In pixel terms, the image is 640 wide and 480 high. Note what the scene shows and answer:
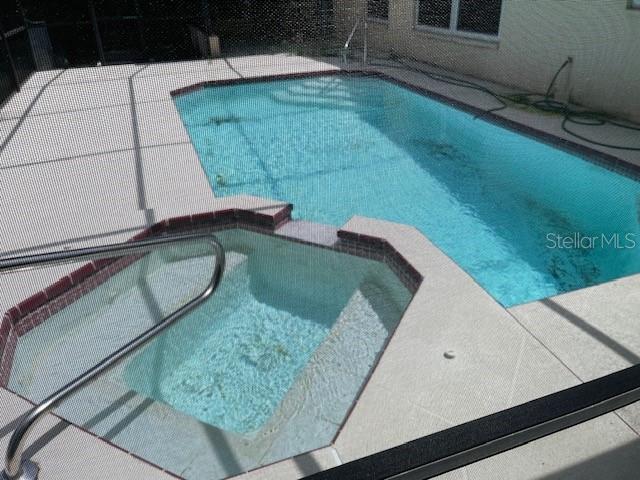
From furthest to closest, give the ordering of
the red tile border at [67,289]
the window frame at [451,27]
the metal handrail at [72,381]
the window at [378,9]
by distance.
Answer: the window at [378,9], the window frame at [451,27], the red tile border at [67,289], the metal handrail at [72,381]

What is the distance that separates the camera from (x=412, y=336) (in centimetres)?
184

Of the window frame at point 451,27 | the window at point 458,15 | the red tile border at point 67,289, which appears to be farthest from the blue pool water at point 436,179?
the window at point 458,15

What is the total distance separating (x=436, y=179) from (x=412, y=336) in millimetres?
2394

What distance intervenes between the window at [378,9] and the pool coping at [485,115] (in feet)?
2.79

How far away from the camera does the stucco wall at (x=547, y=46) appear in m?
4.29

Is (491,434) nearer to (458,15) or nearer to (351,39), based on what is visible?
(458,15)

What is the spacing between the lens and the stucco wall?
4293mm

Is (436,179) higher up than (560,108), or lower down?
lower down

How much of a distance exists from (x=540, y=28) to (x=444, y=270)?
4.16 metres

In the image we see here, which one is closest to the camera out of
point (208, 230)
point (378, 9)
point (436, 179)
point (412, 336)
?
point (412, 336)

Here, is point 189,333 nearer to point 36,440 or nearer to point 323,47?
point 36,440

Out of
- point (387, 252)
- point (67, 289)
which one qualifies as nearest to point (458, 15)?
point (387, 252)

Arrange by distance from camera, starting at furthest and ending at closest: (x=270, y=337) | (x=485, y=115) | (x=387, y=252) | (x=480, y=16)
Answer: (x=480, y=16), (x=485, y=115), (x=387, y=252), (x=270, y=337)

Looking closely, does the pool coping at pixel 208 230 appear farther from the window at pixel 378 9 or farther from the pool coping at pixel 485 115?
the window at pixel 378 9
